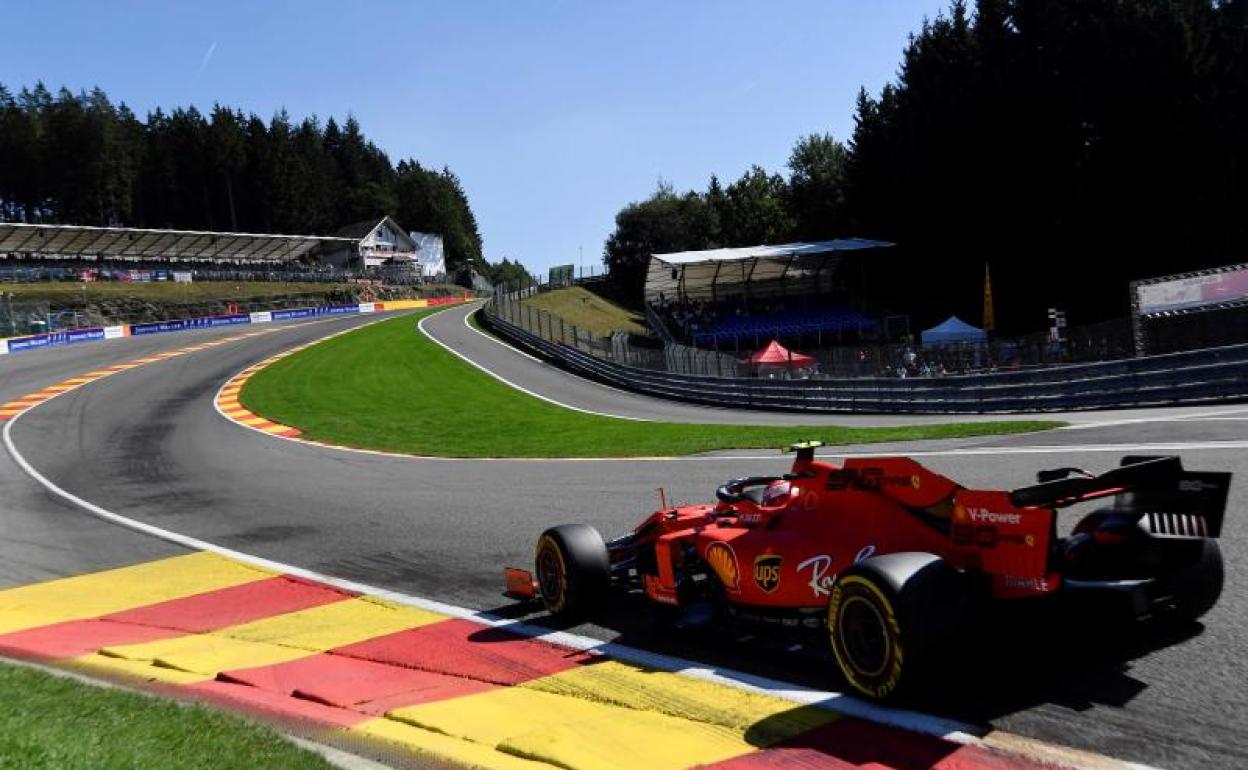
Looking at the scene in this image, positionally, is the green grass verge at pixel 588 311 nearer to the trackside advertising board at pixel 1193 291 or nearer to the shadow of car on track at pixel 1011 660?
the trackside advertising board at pixel 1193 291

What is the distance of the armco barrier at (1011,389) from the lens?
671 inches

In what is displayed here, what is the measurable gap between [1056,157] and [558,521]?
4573cm

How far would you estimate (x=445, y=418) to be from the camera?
2758 cm

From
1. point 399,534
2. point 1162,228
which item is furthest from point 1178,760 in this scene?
point 1162,228

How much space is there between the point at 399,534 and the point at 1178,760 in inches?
334

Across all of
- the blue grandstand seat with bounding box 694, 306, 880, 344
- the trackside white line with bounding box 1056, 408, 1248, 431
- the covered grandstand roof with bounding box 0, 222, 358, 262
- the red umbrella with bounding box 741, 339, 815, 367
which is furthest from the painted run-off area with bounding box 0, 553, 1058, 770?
the covered grandstand roof with bounding box 0, 222, 358, 262

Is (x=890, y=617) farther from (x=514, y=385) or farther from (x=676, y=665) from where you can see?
(x=514, y=385)

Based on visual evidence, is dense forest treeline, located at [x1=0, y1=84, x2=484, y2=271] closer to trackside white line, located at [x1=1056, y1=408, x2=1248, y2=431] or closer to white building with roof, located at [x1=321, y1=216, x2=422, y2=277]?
white building with roof, located at [x1=321, y1=216, x2=422, y2=277]

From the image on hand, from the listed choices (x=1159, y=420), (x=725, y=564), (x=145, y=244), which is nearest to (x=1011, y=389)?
(x=1159, y=420)

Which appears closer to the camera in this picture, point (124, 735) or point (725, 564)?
point (124, 735)

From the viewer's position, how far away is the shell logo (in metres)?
5.75

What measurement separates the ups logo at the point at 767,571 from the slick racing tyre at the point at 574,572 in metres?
1.57

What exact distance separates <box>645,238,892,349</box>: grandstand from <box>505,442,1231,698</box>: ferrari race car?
4916 cm

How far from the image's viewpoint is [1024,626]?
4773 mm
